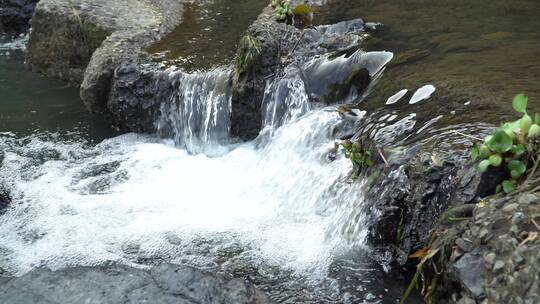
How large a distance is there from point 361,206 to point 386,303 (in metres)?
0.86

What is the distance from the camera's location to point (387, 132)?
488 centimetres

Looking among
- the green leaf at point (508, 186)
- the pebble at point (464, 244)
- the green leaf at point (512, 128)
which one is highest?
the green leaf at point (512, 128)

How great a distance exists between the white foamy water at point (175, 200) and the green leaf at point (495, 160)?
4.55 ft

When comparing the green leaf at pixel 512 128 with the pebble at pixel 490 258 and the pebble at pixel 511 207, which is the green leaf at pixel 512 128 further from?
the pebble at pixel 490 258

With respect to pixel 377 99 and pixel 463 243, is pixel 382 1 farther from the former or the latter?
pixel 463 243

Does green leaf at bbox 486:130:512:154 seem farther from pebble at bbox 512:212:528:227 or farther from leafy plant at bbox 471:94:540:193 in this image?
pebble at bbox 512:212:528:227

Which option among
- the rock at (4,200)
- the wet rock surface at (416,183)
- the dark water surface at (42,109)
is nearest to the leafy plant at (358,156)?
the wet rock surface at (416,183)

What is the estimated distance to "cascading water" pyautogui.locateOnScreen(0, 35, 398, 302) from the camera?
4691mm

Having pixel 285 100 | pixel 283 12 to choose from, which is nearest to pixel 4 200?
pixel 285 100

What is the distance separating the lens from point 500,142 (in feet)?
10.4

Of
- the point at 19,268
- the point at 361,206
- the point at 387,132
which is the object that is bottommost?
the point at 19,268

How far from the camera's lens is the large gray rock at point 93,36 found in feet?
25.1

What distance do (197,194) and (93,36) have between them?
3822 mm

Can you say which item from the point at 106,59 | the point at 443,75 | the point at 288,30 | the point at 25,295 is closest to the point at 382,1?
the point at 288,30
